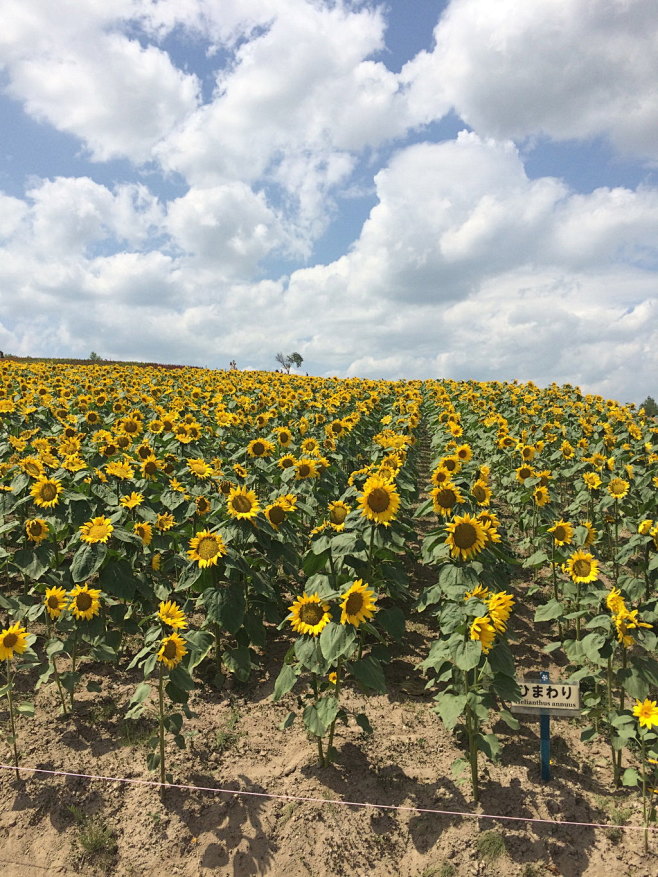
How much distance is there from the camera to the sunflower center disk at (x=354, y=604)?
405 cm

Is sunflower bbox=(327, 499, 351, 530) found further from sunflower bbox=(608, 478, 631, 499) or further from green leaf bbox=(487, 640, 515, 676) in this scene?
sunflower bbox=(608, 478, 631, 499)

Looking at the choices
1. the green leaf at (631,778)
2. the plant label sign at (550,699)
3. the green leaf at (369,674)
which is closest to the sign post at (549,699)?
the plant label sign at (550,699)

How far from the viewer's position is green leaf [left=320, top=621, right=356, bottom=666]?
12.7ft

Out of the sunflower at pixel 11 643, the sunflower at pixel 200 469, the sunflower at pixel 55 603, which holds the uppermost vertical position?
the sunflower at pixel 200 469

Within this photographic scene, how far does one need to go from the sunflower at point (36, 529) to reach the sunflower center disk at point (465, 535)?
4.09 metres

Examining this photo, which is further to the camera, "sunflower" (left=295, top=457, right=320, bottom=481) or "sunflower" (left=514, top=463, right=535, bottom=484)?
"sunflower" (left=514, top=463, right=535, bottom=484)

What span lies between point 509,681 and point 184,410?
1051 cm

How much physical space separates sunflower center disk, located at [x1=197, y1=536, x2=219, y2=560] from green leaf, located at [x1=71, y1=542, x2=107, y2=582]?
2.92 ft

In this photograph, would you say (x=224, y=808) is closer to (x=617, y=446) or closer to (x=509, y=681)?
(x=509, y=681)

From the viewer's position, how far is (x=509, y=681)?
4102mm

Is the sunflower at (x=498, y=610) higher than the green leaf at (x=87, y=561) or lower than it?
lower

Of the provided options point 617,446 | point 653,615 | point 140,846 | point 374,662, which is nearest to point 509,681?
point 374,662

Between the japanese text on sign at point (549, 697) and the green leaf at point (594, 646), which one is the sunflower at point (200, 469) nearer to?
the japanese text on sign at point (549, 697)

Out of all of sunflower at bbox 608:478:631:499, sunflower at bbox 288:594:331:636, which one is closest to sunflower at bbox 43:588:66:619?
sunflower at bbox 288:594:331:636
